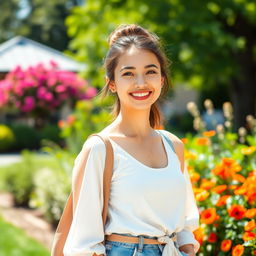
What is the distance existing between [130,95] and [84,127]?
606 cm

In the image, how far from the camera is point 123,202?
6.93 feet

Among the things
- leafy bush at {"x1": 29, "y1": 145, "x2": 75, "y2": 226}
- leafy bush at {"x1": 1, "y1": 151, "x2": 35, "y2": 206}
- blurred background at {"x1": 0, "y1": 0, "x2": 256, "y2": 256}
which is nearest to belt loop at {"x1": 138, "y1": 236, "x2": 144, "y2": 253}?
blurred background at {"x1": 0, "y1": 0, "x2": 256, "y2": 256}

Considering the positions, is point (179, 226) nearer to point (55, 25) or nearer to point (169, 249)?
point (169, 249)

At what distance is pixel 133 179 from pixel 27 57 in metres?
22.2

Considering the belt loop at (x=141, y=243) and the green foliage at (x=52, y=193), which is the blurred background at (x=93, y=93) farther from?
the belt loop at (x=141, y=243)

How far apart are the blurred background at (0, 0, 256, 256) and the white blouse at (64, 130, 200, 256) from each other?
671 millimetres

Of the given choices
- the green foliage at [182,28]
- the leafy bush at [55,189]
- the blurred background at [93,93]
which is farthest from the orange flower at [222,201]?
the green foliage at [182,28]

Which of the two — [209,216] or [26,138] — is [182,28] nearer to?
[209,216]

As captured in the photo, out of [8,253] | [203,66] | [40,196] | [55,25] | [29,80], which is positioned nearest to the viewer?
[8,253]

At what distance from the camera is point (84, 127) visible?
824 centimetres

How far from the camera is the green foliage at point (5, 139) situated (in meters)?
18.1

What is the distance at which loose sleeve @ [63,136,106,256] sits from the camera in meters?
2.07

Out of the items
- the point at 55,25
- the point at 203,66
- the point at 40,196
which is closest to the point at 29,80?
the point at 203,66

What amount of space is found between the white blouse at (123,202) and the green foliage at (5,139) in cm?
1638
